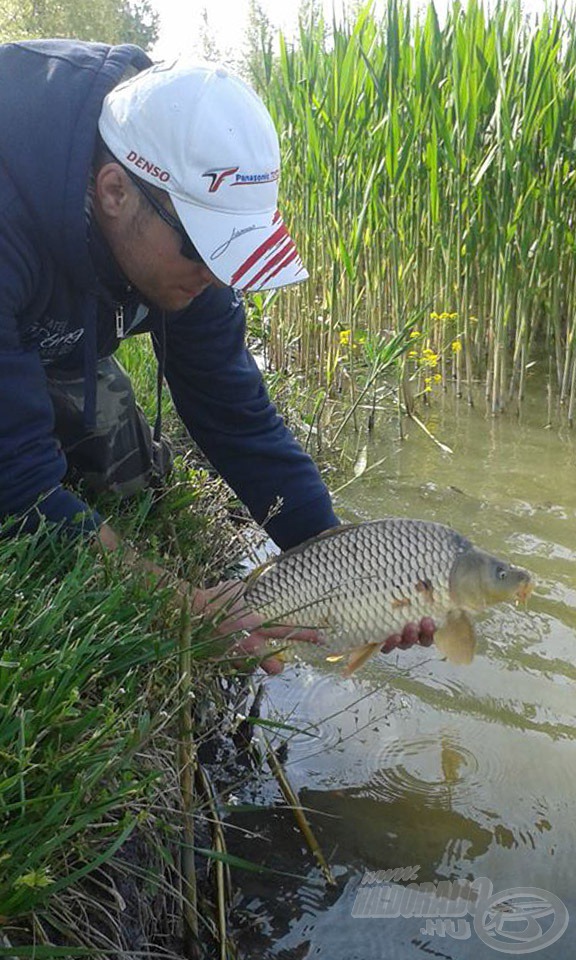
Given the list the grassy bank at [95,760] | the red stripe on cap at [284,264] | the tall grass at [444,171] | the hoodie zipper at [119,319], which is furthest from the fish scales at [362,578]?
the tall grass at [444,171]

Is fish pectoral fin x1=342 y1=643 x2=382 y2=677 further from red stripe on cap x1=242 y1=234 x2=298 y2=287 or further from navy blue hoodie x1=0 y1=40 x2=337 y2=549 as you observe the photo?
red stripe on cap x1=242 y1=234 x2=298 y2=287

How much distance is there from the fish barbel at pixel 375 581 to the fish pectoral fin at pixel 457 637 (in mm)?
42

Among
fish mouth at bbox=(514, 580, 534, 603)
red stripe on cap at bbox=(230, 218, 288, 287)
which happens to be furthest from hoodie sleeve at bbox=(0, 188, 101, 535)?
fish mouth at bbox=(514, 580, 534, 603)

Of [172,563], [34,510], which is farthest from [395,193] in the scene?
[34,510]

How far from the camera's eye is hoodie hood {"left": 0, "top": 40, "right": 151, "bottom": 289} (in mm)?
2162

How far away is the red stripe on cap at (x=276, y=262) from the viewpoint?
7.06 feet

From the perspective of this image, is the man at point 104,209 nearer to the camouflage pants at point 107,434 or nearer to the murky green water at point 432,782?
the camouflage pants at point 107,434

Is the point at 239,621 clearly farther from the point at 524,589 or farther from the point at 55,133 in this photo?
the point at 55,133

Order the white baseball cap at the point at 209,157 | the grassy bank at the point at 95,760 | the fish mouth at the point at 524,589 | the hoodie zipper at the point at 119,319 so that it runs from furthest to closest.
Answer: the hoodie zipper at the point at 119,319 < the fish mouth at the point at 524,589 < the white baseball cap at the point at 209,157 < the grassy bank at the point at 95,760

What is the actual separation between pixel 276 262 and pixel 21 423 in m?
0.64

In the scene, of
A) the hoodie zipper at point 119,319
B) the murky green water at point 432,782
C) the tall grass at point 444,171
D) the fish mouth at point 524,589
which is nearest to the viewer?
the murky green water at point 432,782

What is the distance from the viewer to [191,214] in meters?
2.12

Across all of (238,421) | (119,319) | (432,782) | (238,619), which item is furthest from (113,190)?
(432,782)

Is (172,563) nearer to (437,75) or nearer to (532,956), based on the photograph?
(532,956)
